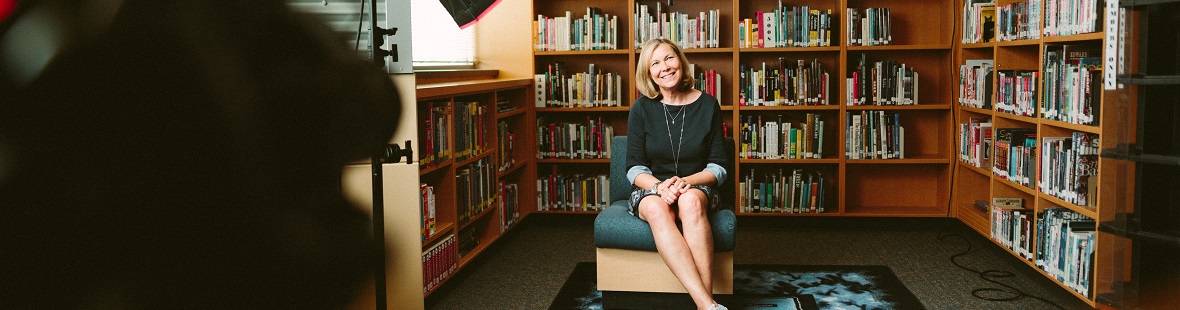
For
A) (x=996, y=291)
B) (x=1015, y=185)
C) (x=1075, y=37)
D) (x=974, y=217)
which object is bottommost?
(x=996, y=291)

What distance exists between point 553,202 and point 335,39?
182 inches

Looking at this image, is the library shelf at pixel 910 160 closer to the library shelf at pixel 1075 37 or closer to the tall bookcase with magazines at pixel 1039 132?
the tall bookcase with magazines at pixel 1039 132

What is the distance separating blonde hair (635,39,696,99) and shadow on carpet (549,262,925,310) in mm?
793

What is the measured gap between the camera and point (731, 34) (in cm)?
471

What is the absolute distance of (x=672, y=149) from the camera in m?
3.18

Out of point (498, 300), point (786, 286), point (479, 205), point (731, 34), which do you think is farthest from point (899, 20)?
point (498, 300)

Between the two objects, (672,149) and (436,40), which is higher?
(436,40)

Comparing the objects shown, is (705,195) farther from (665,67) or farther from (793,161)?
(793,161)

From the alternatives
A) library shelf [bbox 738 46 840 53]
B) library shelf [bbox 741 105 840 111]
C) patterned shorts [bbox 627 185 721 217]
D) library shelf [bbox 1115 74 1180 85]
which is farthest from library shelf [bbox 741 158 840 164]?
library shelf [bbox 1115 74 1180 85]

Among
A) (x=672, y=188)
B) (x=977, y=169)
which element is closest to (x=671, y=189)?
(x=672, y=188)

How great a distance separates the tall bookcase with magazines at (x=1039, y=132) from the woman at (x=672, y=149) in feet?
3.92

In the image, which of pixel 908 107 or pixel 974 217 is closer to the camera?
pixel 974 217

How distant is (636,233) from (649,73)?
71cm

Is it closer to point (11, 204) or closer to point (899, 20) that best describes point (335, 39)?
point (11, 204)
